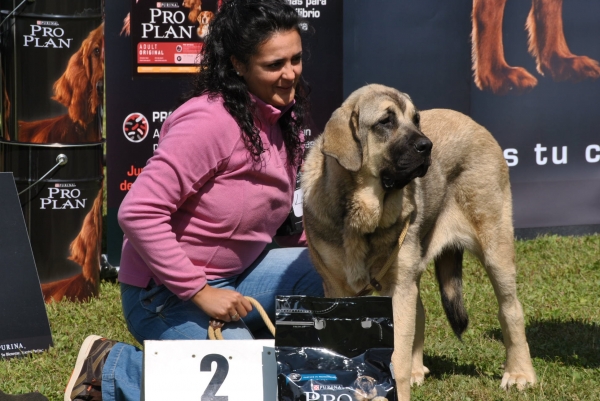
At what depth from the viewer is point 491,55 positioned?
6836mm

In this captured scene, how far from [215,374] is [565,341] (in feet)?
8.79

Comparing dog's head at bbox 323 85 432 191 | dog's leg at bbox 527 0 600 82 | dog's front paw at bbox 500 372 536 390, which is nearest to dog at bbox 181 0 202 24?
dog's head at bbox 323 85 432 191

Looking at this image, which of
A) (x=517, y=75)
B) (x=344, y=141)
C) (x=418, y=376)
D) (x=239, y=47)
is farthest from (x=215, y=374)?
(x=517, y=75)

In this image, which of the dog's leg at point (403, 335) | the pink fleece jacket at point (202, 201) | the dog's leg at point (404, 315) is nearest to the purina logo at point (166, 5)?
the pink fleece jacket at point (202, 201)

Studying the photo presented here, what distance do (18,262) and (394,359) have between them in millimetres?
2353

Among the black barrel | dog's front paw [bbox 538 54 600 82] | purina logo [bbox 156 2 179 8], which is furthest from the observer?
dog's front paw [bbox 538 54 600 82]

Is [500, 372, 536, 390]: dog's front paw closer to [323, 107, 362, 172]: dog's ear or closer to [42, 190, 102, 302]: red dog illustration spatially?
[323, 107, 362, 172]: dog's ear

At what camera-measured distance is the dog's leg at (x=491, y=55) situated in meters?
6.76

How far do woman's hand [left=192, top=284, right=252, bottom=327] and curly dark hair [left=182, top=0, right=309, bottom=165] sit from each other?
2.05 ft

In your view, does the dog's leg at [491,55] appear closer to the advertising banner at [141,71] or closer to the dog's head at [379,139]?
the advertising banner at [141,71]

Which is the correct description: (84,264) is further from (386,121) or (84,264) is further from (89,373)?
(386,121)

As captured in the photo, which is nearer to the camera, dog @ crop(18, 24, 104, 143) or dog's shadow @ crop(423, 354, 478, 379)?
dog's shadow @ crop(423, 354, 478, 379)

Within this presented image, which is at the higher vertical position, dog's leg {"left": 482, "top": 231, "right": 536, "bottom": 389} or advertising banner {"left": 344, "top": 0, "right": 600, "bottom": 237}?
advertising banner {"left": 344, "top": 0, "right": 600, "bottom": 237}

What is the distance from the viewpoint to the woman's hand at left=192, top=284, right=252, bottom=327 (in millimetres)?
3402
